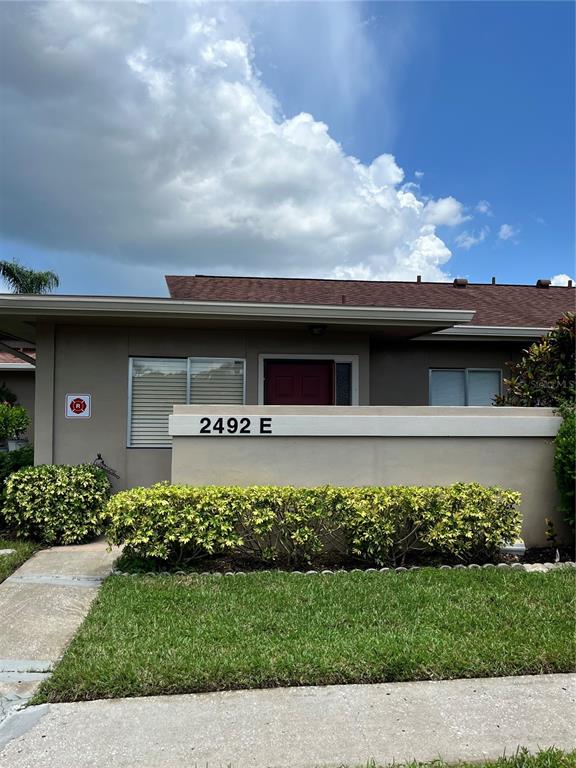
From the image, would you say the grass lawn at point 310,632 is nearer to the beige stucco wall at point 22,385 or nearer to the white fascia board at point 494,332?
the white fascia board at point 494,332

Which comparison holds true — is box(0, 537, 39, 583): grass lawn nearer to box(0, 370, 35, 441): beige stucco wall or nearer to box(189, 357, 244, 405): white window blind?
box(189, 357, 244, 405): white window blind

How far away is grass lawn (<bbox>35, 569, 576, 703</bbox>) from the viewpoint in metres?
3.41

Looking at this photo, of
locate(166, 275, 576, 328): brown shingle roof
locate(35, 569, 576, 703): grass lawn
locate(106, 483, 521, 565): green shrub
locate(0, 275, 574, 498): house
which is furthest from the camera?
locate(166, 275, 576, 328): brown shingle roof

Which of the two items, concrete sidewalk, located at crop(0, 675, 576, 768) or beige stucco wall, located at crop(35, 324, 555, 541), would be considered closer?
concrete sidewalk, located at crop(0, 675, 576, 768)

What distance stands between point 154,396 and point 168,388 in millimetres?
236

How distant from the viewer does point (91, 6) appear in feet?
26.6

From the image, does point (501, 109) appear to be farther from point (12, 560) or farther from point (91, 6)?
point (12, 560)

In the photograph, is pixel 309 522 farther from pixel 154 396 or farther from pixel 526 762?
pixel 154 396

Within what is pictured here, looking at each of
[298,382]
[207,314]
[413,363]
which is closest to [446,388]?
[413,363]

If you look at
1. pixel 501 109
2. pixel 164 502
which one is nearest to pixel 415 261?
pixel 501 109

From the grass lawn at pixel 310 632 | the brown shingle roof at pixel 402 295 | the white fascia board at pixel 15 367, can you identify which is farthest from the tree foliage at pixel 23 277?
the grass lawn at pixel 310 632

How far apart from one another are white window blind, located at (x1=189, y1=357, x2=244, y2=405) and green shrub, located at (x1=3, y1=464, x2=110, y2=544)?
2.08 meters

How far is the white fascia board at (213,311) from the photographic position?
284 inches

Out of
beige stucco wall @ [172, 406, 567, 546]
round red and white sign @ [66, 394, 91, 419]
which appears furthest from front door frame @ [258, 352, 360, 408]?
round red and white sign @ [66, 394, 91, 419]
